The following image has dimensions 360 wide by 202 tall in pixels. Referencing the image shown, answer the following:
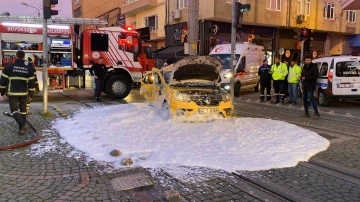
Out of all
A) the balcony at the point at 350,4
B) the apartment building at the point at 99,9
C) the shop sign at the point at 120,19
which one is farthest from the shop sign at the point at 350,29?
the balcony at the point at 350,4

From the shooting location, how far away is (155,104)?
10219 mm

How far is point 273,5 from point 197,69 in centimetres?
2119

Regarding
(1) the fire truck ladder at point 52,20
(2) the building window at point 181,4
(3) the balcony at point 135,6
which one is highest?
(3) the balcony at point 135,6

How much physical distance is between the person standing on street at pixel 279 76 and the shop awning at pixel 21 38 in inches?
371

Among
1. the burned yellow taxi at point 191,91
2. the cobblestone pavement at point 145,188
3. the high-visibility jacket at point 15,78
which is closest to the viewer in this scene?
the cobblestone pavement at point 145,188

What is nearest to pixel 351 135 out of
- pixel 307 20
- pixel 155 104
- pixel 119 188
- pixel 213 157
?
pixel 213 157

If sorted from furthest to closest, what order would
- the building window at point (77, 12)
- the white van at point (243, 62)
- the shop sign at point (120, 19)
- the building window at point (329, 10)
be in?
the building window at point (77, 12)
the shop sign at point (120, 19)
the building window at point (329, 10)
the white van at point (243, 62)

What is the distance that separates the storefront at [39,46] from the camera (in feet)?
43.9

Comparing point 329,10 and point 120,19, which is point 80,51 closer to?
point 120,19

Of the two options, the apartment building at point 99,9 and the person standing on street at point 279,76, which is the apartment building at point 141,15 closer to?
the apartment building at point 99,9

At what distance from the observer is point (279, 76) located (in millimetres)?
13945

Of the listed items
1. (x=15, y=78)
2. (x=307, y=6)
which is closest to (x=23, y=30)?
(x=15, y=78)

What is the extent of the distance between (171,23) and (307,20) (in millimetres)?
11920

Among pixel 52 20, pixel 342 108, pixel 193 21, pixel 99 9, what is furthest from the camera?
pixel 99 9
